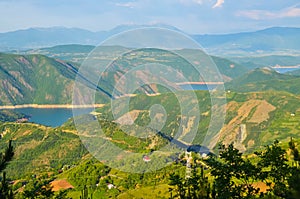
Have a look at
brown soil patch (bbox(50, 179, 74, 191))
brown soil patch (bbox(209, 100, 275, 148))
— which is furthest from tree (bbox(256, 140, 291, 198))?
brown soil patch (bbox(209, 100, 275, 148))

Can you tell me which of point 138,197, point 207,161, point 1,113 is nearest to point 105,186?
point 138,197

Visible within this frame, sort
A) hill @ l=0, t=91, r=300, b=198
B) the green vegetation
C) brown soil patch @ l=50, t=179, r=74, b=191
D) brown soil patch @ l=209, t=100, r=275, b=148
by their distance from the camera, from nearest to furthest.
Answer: brown soil patch @ l=50, t=179, r=74, b=191
hill @ l=0, t=91, r=300, b=198
brown soil patch @ l=209, t=100, r=275, b=148
the green vegetation

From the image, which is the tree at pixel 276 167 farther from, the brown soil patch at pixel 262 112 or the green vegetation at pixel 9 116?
the green vegetation at pixel 9 116

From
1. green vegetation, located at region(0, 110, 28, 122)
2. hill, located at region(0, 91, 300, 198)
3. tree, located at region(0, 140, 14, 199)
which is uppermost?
tree, located at region(0, 140, 14, 199)

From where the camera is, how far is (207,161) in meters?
10.6

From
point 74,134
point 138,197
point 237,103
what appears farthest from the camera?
point 237,103

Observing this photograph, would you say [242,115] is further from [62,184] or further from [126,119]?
[126,119]

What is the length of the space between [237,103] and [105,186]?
85.9 m

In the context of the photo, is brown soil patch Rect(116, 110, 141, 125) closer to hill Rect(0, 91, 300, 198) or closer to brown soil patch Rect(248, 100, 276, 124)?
hill Rect(0, 91, 300, 198)

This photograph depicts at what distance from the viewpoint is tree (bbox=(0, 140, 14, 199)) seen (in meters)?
6.17

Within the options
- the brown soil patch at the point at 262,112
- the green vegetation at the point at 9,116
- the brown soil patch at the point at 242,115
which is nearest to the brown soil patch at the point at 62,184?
the brown soil patch at the point at 242,115

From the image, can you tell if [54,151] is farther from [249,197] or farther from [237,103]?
[249,197]

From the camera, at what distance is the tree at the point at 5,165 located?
6.17m

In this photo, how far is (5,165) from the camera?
634 centimetres
